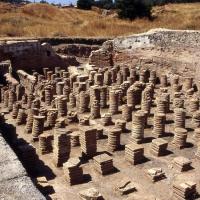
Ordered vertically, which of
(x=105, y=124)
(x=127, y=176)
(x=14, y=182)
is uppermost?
(x=14, y=182)

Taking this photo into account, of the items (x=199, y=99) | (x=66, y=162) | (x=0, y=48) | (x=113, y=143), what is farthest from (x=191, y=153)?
(x=0, y=48)

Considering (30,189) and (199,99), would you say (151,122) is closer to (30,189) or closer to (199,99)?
(199,99)

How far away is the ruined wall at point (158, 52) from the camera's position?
1377 cm

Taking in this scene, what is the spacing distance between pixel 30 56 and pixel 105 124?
7.15m

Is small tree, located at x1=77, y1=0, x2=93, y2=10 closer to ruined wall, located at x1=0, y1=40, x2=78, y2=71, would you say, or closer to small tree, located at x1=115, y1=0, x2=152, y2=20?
small tree, located at x1=115, y1=0, x2=152, y2=20

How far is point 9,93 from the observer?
1177 centimetres

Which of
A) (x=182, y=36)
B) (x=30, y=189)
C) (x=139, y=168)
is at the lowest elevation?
(x=139, y=168)

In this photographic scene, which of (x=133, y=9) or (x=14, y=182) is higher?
(x=133, y=9)

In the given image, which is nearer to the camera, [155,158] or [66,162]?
[66,162]

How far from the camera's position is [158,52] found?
14766 millimetres

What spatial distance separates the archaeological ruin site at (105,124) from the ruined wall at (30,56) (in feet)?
0.13

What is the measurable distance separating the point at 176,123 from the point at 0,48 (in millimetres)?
8499

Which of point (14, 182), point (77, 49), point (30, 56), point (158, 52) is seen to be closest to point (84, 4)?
point (77, 49)

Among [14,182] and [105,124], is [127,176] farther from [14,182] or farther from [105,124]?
[14,182]
